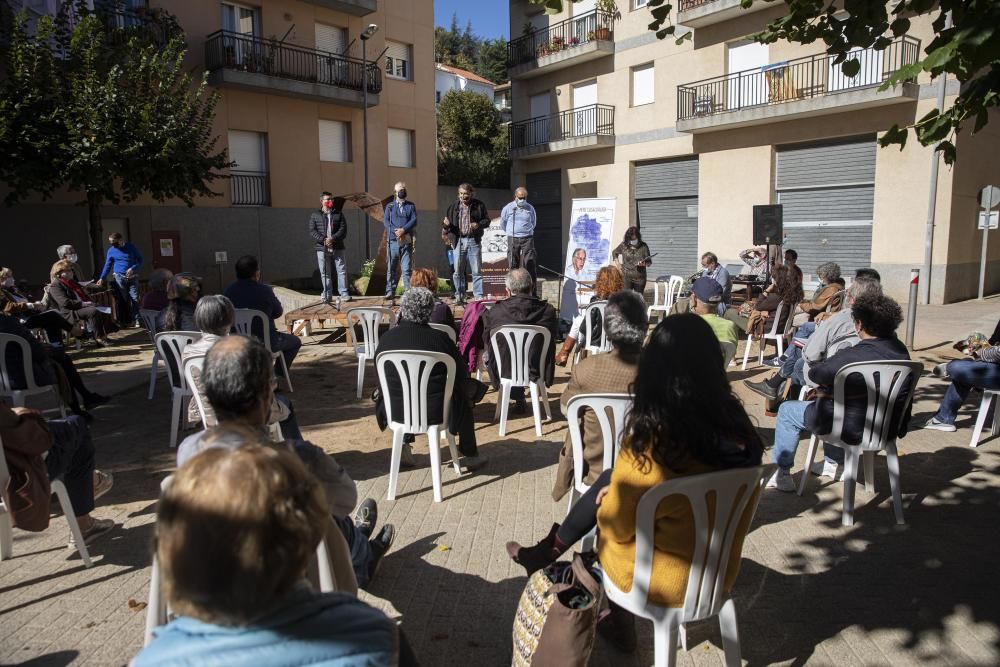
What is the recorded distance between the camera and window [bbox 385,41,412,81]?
72.3 feet

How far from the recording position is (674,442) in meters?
2.34

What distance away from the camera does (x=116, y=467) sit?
5191 mm

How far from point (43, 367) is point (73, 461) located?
2582mm

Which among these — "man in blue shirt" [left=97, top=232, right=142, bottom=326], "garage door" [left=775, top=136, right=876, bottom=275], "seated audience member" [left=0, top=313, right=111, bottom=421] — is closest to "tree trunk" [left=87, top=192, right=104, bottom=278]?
"man in blue shirt" [left=97, top=232, right=142, bottom=326]

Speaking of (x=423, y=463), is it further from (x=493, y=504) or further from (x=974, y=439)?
(x=974, y=439)

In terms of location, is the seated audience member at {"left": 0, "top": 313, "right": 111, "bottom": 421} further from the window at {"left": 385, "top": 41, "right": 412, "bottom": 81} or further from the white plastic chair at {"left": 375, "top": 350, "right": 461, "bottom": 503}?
the window at {"left": 385, "top": 41, "right": 412, "bottom": 81}

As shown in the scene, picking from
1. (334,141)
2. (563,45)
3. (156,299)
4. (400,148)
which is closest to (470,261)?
(156,299)

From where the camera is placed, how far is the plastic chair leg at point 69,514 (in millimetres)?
3525

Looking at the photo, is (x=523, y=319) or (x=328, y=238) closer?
(x=523, y=319)

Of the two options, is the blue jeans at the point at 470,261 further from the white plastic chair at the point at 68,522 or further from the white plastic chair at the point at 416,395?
the white plastic chair at the point at 68,522

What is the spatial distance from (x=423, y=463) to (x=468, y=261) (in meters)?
6.42

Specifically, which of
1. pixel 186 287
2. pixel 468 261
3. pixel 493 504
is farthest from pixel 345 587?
pixel 468 261

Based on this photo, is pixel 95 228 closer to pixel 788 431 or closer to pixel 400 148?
pixel 400 148

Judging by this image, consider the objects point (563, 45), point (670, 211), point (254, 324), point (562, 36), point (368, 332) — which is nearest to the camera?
point (254, 324)
